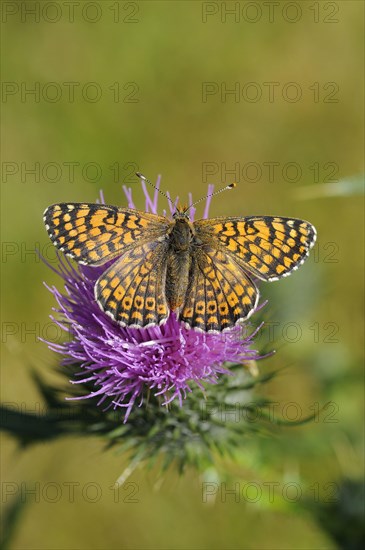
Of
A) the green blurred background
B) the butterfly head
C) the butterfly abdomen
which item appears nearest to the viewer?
the butterfly abdomen

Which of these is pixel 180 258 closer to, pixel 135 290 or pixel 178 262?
pixel 178 262

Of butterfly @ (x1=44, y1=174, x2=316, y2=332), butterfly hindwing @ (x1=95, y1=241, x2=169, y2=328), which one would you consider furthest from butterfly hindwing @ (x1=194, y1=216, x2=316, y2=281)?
butterfly hindwing @ (x1=95, y1=241, x2=169, y2=328)

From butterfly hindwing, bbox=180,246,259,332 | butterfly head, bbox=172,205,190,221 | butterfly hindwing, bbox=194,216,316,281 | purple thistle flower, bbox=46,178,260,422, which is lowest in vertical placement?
purple thistle flower, bbox=46,178,260,422

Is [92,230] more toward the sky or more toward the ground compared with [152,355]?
more toward the sky

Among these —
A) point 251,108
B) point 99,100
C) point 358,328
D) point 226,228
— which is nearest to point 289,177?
point 251,108

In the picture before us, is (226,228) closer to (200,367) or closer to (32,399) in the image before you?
(200,367)

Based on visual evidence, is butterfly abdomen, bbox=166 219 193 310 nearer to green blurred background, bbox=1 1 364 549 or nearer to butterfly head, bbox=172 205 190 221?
butterfly head, bbox=172 205 190 221

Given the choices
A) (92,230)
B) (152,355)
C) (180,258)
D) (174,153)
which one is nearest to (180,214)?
(180,258)
